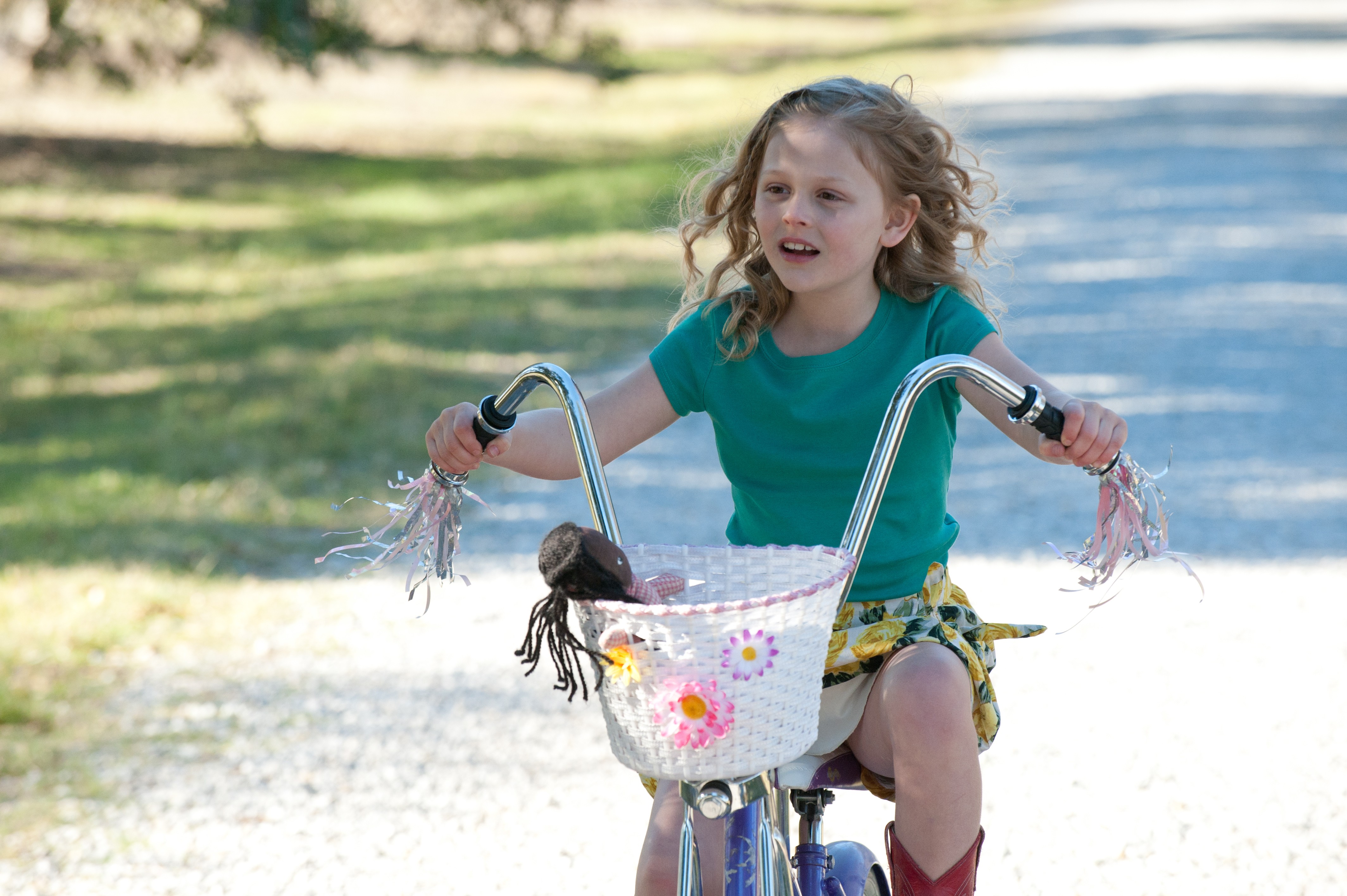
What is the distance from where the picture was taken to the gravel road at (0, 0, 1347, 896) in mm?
3090

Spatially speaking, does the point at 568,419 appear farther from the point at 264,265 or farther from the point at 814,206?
the point at 264,265

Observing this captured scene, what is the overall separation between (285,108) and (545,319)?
14.5 meters

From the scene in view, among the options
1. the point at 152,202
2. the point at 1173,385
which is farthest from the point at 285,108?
the point at 1173,385

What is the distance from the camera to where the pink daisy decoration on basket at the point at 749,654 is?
168 cm

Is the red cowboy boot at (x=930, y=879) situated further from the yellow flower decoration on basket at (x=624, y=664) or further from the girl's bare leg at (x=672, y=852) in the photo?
the yellow flower decoration on basket at (x=624, y=664)

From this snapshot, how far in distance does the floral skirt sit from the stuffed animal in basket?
387mm

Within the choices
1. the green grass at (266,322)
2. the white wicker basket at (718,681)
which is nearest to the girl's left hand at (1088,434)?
the white wicker basket at (718,681)

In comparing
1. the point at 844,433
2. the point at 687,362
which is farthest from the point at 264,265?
the point at 844,433

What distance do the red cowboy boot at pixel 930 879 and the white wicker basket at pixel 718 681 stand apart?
340mm

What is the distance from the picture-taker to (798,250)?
6.84 ft

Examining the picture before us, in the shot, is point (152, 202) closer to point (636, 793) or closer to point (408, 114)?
point (408, 114)

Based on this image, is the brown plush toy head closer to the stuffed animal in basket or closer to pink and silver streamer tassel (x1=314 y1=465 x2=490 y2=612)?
the stuffed animal in basket

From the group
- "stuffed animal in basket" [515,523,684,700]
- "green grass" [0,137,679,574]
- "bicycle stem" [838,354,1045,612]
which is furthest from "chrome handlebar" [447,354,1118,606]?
"green grass" [0,137,679,574]

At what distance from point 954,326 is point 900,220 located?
0.63 feet
